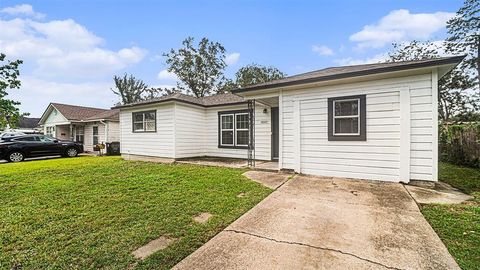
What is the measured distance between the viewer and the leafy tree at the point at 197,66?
26.7m

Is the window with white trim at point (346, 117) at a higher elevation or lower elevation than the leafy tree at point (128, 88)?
lower

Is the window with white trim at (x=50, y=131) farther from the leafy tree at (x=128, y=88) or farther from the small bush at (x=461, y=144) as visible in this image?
the small bush at (x=461, y=144)

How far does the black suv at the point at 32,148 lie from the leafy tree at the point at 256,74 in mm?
18009

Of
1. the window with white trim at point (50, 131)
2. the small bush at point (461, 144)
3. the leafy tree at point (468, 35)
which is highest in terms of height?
the leafy tree at point (468, 35)

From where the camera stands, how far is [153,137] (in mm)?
10227

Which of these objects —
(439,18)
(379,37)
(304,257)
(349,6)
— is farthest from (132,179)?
(439,18)

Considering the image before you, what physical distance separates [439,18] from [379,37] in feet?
9.97

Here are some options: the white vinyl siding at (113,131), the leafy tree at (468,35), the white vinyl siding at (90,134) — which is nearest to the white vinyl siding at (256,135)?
the white vinyl siding at (113,131)

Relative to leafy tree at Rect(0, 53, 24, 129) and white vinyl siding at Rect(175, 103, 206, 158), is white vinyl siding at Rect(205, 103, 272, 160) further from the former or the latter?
leafy tree at Rect(0, 53, 24, 129)

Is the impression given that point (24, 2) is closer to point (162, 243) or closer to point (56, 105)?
point (162, 243)

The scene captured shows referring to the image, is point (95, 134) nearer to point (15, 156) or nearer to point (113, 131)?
point (113, 131)

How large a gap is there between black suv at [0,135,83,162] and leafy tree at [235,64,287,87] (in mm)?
18009

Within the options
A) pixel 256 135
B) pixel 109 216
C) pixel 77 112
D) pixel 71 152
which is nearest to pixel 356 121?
pixel 256 135

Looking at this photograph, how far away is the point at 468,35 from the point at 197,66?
2292 centimetres
